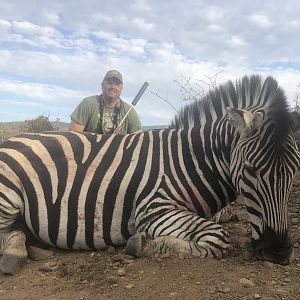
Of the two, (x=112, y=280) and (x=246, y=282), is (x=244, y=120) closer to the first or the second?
(x=246, y=282)

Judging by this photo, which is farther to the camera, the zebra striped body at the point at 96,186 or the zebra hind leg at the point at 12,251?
the zebra striped body at the point at 96,186

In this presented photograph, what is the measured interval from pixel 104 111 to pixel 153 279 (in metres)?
3.76

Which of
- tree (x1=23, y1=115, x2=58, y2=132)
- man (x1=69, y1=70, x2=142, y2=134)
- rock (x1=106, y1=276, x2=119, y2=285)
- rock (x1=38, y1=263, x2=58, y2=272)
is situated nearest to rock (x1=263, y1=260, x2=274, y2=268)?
rock (x1=106, y1=276, x2=119, y2=285)

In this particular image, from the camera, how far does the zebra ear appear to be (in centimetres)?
299

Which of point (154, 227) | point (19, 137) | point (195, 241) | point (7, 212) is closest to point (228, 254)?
point (195, 241)

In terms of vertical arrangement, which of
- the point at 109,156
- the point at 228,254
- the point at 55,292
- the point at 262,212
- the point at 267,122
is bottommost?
the point at 55,292

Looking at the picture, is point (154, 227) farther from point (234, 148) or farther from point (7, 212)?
point (7, 212)

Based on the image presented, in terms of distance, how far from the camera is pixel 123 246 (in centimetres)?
363

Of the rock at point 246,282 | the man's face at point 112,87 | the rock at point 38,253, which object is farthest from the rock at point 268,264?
the man's face at point 112,87

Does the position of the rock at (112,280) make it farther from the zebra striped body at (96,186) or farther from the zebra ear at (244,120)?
the zebra ear at (244,120)

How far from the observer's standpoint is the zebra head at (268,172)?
2.88 meters

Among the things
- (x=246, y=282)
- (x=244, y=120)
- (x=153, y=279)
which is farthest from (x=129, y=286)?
(x=244, y=120)

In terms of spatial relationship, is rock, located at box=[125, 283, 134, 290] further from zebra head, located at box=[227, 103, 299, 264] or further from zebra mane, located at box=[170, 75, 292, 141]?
zebra mane, located at box=[170, 75, 292, 141]

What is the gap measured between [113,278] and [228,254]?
883 millimetres
